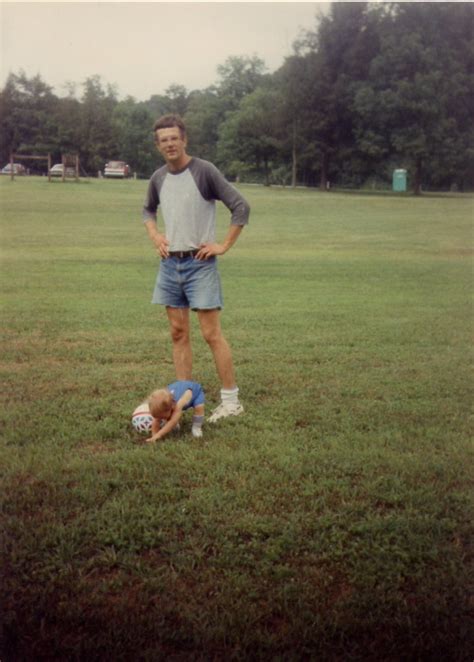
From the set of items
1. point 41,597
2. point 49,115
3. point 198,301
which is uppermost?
point 49,115

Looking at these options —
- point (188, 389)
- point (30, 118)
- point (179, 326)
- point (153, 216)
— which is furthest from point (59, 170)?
point (188, 389)

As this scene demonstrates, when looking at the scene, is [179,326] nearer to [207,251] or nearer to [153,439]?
A: [207,251]

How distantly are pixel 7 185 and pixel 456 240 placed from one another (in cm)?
2309

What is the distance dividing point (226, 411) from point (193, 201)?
135 centimetres

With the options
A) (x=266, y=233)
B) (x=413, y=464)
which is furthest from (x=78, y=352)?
(x=266, y=233)

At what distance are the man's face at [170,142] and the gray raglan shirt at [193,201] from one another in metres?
0.12

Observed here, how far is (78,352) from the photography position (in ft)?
21.2

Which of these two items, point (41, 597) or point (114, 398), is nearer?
point (41, 597)

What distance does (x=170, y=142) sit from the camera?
432cm

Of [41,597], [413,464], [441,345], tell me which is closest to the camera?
[41,597]

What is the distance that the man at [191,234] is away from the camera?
174 inches

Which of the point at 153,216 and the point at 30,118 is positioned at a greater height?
the point at 30,118

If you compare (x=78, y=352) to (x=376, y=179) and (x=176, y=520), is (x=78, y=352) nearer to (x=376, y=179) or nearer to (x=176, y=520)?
(x=176, y=520)

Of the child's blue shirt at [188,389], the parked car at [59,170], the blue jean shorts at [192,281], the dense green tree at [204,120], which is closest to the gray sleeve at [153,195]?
the blue jean shorts at [192,281]
